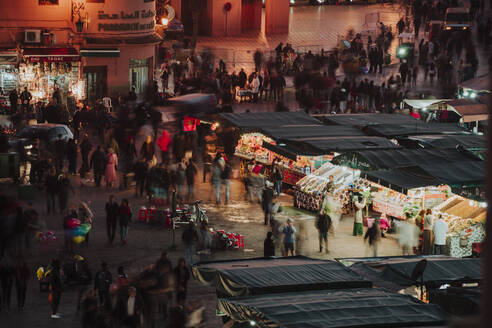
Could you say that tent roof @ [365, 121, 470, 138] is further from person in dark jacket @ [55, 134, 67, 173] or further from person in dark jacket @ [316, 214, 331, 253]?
person in dark jacket @ [55, 134, 67, 173]

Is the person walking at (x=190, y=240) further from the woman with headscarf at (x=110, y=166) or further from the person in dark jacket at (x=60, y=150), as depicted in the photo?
the person in dark jacket at (x=60, y=150)

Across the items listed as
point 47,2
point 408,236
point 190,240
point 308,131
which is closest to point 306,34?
point 47,2

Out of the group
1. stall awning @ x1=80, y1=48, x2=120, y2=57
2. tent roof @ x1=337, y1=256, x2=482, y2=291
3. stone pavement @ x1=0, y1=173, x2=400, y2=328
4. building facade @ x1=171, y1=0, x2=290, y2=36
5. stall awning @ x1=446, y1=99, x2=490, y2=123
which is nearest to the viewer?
tent roof @ x1=337, y1=256, x2=482, y2=291

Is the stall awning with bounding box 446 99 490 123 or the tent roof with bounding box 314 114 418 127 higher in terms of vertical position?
the stall awning with bounding box 446 99 490 123

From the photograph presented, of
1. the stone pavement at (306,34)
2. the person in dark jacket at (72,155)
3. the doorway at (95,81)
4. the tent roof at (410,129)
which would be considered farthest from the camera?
the stone pavement at (306,34)

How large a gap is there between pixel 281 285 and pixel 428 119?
65.4 ft

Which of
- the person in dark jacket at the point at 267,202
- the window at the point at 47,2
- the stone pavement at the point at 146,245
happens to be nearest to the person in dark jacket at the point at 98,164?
the stone pavement at the point at 146,245

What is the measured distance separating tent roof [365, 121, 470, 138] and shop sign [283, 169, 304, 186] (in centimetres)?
303

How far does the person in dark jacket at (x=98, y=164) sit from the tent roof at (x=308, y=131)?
4676 millimetres

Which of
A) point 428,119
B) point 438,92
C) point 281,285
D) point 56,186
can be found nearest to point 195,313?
point 281,285

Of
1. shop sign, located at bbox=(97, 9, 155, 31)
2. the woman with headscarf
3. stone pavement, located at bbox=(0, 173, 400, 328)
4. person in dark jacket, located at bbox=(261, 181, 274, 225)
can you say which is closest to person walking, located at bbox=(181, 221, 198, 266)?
stone pavement, located at bbox=(0, 173, 400, 328)

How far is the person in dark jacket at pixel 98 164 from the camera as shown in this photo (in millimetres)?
24297

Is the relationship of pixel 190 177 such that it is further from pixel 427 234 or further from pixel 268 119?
pixel 427 234

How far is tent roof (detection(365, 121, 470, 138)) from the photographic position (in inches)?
1043
